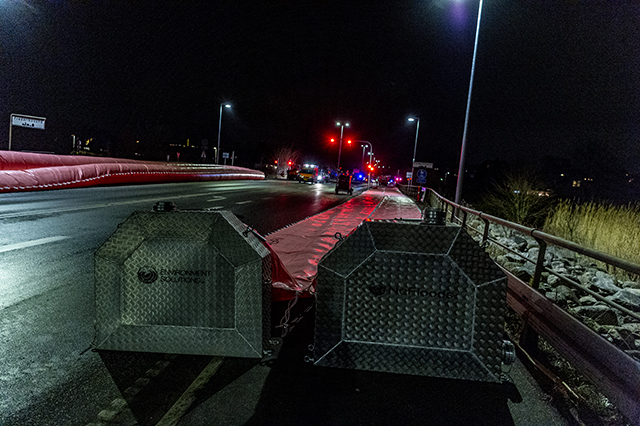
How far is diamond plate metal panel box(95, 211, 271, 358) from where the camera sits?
3.56 meters

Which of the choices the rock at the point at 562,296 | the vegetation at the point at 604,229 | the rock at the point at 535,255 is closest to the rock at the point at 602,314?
the rock at the point at 562,296

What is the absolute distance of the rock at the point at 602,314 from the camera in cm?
523

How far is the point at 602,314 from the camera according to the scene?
526 cm

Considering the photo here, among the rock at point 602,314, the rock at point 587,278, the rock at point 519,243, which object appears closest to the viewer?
the rock at point 602,314

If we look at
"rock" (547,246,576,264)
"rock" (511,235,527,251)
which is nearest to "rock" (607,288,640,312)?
"rock" (547,246,576,264)

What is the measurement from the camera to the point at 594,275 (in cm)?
787

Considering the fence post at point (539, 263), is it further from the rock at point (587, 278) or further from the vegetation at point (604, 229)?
the vegetation at point (604, 229)

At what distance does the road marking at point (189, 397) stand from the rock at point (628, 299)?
5.62 m

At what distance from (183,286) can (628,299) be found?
20.5 feet

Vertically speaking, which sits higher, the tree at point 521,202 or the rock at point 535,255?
the tree at point 521,202

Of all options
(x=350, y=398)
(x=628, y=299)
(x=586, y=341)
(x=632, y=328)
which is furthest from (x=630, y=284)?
(x=350, y=398)

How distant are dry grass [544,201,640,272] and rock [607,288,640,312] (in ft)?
7.26

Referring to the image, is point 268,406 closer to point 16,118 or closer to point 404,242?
point 404,242

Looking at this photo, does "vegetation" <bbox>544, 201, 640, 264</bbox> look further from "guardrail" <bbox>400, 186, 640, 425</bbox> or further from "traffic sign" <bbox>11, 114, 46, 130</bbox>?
"traffic sign" <bbox>11, 114, 46, 130</bbox>
